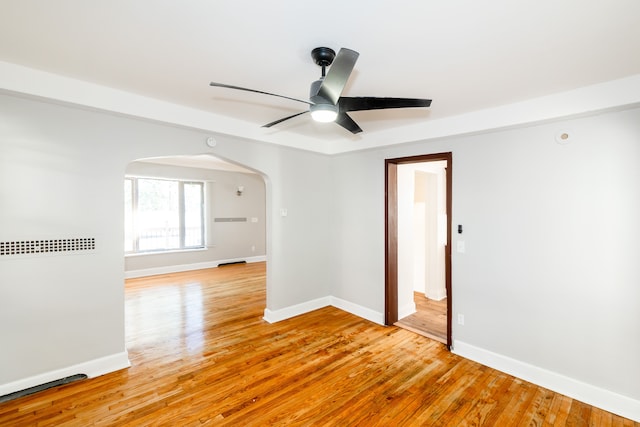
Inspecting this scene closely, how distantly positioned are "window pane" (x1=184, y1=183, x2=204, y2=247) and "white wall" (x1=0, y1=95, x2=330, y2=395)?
4.51m

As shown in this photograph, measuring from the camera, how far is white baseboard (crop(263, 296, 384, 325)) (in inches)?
154

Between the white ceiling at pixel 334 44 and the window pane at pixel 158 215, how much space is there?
462 cm

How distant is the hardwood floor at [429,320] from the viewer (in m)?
3.59

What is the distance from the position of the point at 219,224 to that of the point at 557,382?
7017 mm

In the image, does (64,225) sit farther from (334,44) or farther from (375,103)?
(375,103)

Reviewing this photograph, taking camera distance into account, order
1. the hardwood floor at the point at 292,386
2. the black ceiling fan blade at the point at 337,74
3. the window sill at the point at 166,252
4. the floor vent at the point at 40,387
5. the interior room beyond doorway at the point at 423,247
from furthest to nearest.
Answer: the window sill at the point at 166,252, the interior room beyond doorway at the point at 423,247, the floor vent at the point at 40,387, the hardwood floor at the point at 292,386, the black ceiling fan blade at the point at 337,74

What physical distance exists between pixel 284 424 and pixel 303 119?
2.92 metres

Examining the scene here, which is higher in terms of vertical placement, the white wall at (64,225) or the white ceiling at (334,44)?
the white ceiling at (334,44)

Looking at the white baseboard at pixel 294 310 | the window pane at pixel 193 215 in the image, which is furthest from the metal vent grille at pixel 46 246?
the window pane at pixel 193 215

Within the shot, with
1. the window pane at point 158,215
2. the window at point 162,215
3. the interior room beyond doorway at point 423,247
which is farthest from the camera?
the window pane at point 158,215

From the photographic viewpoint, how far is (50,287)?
2.43 meters

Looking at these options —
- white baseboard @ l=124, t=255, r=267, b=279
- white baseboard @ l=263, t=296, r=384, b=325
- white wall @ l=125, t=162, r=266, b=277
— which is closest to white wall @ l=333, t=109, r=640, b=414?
white baseboard @ l=263, t=296, r=384, b=325

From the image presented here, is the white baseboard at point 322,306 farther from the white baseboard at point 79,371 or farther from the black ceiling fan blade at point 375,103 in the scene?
the black ceiling fan blade at point 375,103

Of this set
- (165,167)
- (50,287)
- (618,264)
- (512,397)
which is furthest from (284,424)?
(165,167)
